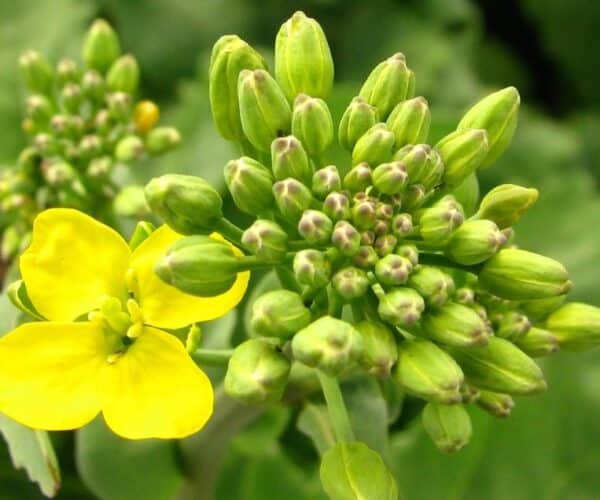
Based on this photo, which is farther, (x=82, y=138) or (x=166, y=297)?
(x=82, y=138)

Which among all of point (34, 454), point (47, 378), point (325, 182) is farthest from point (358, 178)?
point (34, 454)

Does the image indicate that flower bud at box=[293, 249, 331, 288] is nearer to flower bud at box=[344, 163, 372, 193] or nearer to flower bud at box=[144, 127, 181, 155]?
flower bud at box=[344, 163, 372, 193]

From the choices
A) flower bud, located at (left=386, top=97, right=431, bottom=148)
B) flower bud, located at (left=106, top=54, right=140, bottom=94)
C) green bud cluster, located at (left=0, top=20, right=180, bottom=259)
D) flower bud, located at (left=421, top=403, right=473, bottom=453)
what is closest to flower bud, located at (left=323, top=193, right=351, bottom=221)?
flower bud, located at (left=386, top=97, right=431, bottom=148)

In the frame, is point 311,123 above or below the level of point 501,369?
above

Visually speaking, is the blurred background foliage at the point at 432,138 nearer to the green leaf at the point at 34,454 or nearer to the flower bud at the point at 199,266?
the green leaf at the point at 34,454

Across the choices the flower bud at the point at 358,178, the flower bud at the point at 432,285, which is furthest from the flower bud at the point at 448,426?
the flower bud at the point at 358,178

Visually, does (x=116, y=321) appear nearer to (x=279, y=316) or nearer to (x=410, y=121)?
(x=279, y=316)
